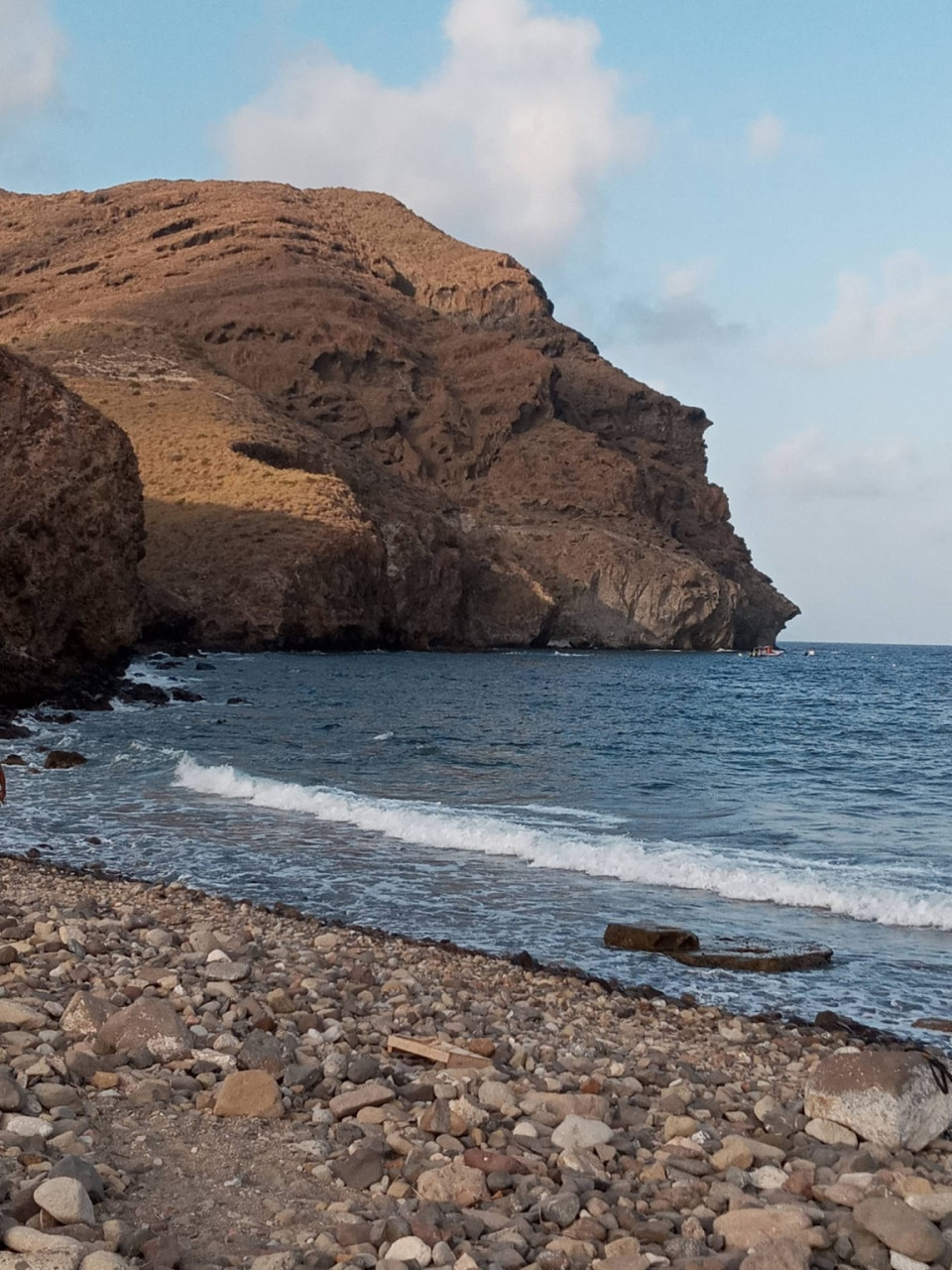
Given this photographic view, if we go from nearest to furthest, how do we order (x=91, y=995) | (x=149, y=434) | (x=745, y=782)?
(x=91, y=995)
(x=745, y=782)
(x=149, y=434)

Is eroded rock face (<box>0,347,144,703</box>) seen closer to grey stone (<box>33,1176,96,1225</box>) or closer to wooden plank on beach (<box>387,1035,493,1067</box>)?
wooden plank on beach (<box>387,1035,493,1067</box>)

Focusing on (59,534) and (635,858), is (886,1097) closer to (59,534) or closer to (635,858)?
(635,858)

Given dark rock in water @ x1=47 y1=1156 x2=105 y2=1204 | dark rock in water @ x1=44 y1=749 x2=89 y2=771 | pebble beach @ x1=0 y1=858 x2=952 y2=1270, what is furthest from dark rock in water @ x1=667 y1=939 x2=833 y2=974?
dark rock in water @ x1=44 y1=749 x2=89 y2=771

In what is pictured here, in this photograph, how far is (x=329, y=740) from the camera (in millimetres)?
30078

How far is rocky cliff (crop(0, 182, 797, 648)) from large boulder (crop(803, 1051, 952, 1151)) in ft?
220

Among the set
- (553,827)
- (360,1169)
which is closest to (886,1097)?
(360,1169)

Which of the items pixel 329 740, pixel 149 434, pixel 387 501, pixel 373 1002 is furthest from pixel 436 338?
pixel 373 1002

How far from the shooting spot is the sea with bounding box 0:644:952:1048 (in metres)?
11.4

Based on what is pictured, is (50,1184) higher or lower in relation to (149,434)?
lower

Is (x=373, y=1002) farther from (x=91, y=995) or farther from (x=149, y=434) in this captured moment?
(x=149, y=434)

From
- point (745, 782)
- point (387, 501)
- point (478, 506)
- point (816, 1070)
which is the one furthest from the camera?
point (478, 506)

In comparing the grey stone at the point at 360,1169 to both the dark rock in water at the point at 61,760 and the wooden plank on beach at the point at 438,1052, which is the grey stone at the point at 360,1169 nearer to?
the wooden plank on beach at the point at 438,1052

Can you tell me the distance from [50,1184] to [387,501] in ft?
337

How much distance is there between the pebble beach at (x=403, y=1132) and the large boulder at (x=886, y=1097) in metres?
0.10
